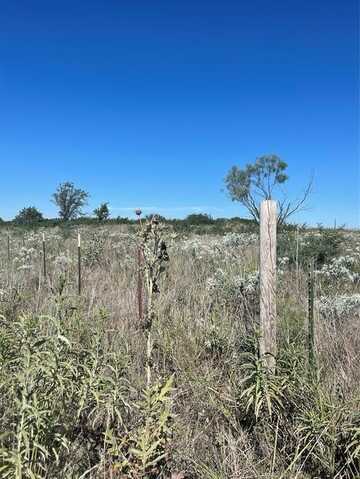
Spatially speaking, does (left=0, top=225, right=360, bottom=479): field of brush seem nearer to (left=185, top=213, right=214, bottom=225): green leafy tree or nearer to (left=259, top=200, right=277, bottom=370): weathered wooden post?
(left=259, top=200, right=277, bottom=370): weathered wooden post

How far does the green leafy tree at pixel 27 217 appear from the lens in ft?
121

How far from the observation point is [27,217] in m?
41.2

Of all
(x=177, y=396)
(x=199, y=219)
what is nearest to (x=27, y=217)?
(x=199, y=219)

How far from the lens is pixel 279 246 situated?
8.66 metres

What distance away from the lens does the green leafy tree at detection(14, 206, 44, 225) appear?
121ft

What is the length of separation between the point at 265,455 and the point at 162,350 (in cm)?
166

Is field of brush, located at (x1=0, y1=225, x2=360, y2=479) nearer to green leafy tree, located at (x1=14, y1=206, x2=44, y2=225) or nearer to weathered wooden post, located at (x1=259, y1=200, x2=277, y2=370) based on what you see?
weathered wooden post, located at (x1=259, y1=200, x2=277, y2=370)

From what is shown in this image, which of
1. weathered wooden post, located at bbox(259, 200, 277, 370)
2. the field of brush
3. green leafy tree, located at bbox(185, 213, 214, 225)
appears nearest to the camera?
the field of brush

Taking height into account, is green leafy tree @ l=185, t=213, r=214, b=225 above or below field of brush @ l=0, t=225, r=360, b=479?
above

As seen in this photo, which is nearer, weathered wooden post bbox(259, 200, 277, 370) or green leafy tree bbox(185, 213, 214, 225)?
weathered wooden post bbox(259, 200, 277, 370)

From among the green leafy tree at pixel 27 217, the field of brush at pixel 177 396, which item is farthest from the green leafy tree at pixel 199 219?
the field of brush at pixel 177 396

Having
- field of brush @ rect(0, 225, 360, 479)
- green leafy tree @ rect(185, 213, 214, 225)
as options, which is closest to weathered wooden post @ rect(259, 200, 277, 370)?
field of brush @ rect(0, 225, 360, 479)

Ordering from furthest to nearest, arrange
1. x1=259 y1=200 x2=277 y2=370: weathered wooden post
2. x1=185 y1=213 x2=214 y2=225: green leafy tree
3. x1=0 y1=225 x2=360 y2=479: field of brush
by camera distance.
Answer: x1=185 y1=213 x2=214 y2=225: green leafy tree → x1=259 y1=200 x2=277 y2=370: weathered wooden post → x1=0 y1=225 x2=360 y2=479: field of brush

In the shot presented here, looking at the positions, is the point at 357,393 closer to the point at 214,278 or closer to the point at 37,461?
the point at 37,461
